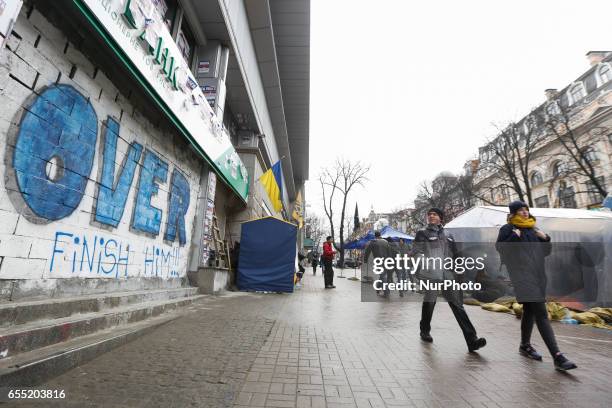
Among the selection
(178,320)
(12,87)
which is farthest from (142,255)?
(12,87)

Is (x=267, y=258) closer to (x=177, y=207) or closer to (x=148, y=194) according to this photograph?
(x=177, y=207)

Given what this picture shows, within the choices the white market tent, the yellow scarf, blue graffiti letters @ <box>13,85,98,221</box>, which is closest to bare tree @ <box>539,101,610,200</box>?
the white market tent

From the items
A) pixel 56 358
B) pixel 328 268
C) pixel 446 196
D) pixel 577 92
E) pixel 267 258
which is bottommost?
pixel 56 358

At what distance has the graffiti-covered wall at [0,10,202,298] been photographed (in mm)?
2969

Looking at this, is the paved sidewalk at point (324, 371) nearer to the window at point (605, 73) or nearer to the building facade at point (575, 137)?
the building facade at point (575, 137)

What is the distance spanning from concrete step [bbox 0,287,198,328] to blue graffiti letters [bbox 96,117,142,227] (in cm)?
114

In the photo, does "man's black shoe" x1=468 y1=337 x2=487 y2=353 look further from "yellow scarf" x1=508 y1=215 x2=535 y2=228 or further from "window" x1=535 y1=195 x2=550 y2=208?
"window" x1=535 y1=195 x2=550 y2=208

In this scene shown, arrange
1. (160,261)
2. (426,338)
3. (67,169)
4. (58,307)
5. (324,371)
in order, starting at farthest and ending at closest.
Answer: (160,261) → (426,338) → (67,169) → (58,307) → (324,371)

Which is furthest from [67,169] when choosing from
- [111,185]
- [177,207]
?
[177,207]

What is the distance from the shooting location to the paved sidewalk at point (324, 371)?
2357 millimetres

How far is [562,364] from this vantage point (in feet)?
10.6

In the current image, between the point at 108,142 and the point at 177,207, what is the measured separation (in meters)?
2.82

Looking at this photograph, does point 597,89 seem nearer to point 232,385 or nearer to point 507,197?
point 507,197

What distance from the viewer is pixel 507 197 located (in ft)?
117
